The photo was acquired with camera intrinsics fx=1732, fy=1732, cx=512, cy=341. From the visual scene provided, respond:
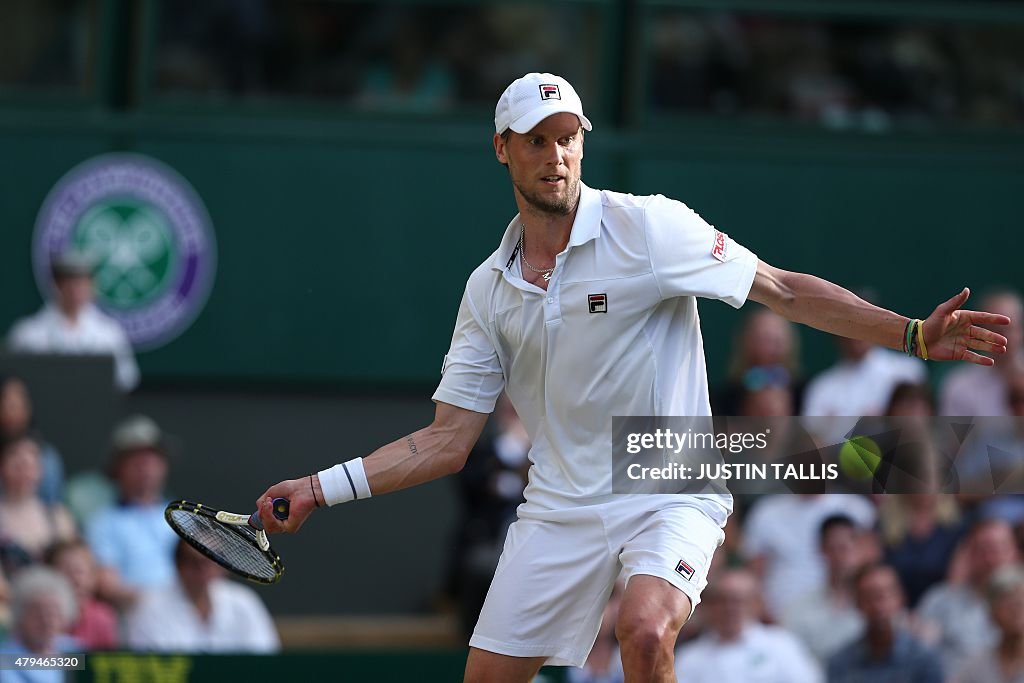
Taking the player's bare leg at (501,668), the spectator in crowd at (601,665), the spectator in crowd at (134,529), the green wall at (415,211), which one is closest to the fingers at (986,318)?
the player's bare leg at (501,668)

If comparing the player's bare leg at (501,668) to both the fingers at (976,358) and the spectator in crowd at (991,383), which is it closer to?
the fingers at (976,358)

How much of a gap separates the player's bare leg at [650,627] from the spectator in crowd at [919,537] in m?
3.35

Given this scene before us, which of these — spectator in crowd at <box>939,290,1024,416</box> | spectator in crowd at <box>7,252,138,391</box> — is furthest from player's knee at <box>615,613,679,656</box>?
spectator in crowd at <box>7,252,138,391</box>

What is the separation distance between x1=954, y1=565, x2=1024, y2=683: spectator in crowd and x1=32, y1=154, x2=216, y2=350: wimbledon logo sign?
188 inches

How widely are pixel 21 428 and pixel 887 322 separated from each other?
4878mm

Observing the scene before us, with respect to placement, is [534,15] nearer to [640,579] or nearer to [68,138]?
[68,138]

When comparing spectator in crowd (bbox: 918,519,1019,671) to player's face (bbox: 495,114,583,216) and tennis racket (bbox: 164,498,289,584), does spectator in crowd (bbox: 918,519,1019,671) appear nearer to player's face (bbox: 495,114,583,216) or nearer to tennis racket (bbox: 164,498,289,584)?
player's face (bbox: 495,114,583,216)

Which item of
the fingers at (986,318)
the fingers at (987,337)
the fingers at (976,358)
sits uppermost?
the fingers at (986,318)

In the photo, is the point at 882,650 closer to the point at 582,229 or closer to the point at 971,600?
the point at 971,600

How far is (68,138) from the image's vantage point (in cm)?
981

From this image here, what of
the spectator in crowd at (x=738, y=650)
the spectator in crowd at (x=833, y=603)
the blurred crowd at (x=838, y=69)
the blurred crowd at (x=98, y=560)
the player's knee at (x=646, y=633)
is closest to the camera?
the player's knee at (x=646, y=633)

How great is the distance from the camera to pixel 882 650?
Result: 744 cm

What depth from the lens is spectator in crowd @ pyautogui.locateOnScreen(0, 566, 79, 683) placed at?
711 centimetres

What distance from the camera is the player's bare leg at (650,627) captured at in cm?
464
